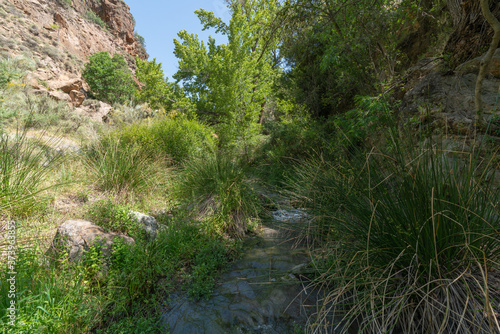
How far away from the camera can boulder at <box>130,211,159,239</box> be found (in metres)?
2.81

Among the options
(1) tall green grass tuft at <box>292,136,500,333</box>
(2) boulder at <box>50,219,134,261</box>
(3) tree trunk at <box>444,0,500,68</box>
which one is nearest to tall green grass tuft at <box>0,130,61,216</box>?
(2) boulder at <box>50,219,134,261</box>

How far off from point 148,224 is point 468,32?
5208mm

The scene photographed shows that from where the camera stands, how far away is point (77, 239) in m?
2.22

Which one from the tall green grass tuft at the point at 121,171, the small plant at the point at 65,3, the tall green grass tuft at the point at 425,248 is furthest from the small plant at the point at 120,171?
the small plant at the point at 65,3

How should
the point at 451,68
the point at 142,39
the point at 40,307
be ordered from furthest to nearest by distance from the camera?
the point at 142,39 → the point at 451,68 → the point at 40,307

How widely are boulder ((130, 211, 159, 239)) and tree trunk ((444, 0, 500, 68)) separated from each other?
191 inches

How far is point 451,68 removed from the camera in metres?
2.97

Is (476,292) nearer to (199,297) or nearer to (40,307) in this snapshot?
(199,297)

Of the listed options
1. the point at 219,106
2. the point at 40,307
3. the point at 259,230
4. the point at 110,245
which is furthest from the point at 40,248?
the point at 219,106

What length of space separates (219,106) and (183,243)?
7690 millimetres

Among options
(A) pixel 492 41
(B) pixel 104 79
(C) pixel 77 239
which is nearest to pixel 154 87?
(B) pixel 104 79

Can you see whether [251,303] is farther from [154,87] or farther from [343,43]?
[154,87]

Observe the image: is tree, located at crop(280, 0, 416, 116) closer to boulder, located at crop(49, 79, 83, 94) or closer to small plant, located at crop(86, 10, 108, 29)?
boulder, located at crop(49, 79, 83, 94)

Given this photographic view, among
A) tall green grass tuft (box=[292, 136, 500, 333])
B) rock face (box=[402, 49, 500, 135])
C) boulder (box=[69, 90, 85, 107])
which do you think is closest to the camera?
tall green grass tuft (box=[292, 136, 500, 333])
